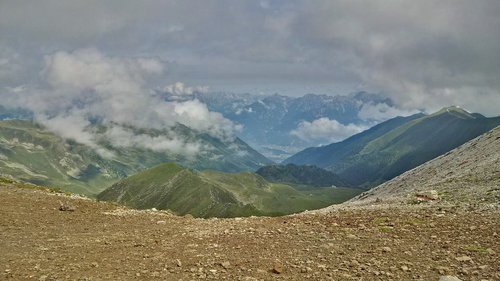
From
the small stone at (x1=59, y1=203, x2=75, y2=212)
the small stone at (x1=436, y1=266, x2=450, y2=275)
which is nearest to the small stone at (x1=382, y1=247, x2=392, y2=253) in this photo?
the small stone at (x1=436, y1=266, x2=450, y2=275)

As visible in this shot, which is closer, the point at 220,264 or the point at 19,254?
the point at 220,264

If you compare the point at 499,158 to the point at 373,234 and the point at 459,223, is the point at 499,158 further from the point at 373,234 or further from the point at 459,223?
the point at 373,234

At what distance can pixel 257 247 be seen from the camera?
18844mm

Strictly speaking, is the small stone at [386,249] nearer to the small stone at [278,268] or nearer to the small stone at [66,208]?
the small stone at [278,268]

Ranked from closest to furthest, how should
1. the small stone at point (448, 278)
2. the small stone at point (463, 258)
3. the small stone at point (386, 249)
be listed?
the small stone at point (448, 278) → the small stone at point (463, 258) → the small stone at point (386, 249)

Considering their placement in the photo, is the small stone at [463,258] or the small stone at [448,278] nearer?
the small stone at [448,278]

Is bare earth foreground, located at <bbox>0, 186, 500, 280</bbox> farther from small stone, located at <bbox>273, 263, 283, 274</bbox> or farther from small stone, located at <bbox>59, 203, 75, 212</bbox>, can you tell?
small stone, located at <bbox>59, 203, 75, 212</bbox>

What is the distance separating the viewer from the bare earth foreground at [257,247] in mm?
15625

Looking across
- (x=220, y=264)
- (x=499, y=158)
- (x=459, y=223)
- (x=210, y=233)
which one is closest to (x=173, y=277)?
(x=220, y=264)

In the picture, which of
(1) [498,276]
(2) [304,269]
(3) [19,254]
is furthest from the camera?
(3) [19,254]

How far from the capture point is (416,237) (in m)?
19.6

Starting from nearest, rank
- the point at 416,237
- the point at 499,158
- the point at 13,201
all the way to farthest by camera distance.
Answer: the point at 416,237 < the point at 13,201 < the point at 499,158

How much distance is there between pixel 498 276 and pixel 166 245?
A: 12916mm

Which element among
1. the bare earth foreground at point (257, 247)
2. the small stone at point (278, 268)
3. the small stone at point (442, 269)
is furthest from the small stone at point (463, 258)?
the small stone at point (278, 268)
